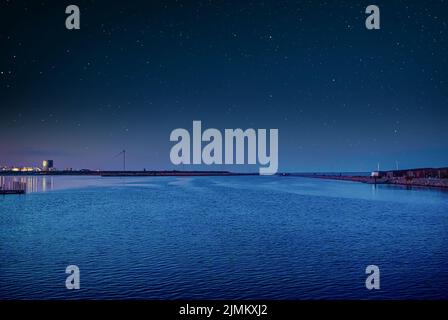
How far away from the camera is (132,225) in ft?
104

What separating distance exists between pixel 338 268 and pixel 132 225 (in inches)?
757

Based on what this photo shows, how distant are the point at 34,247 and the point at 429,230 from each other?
25.7 meters

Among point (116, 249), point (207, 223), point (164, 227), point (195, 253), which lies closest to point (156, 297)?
point (195, 253)

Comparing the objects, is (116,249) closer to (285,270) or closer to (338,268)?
(285,270)

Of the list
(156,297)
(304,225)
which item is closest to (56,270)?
(156,297)

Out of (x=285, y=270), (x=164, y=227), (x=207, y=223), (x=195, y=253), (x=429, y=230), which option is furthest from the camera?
(x=207, y=223)

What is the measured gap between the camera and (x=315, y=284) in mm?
14523
